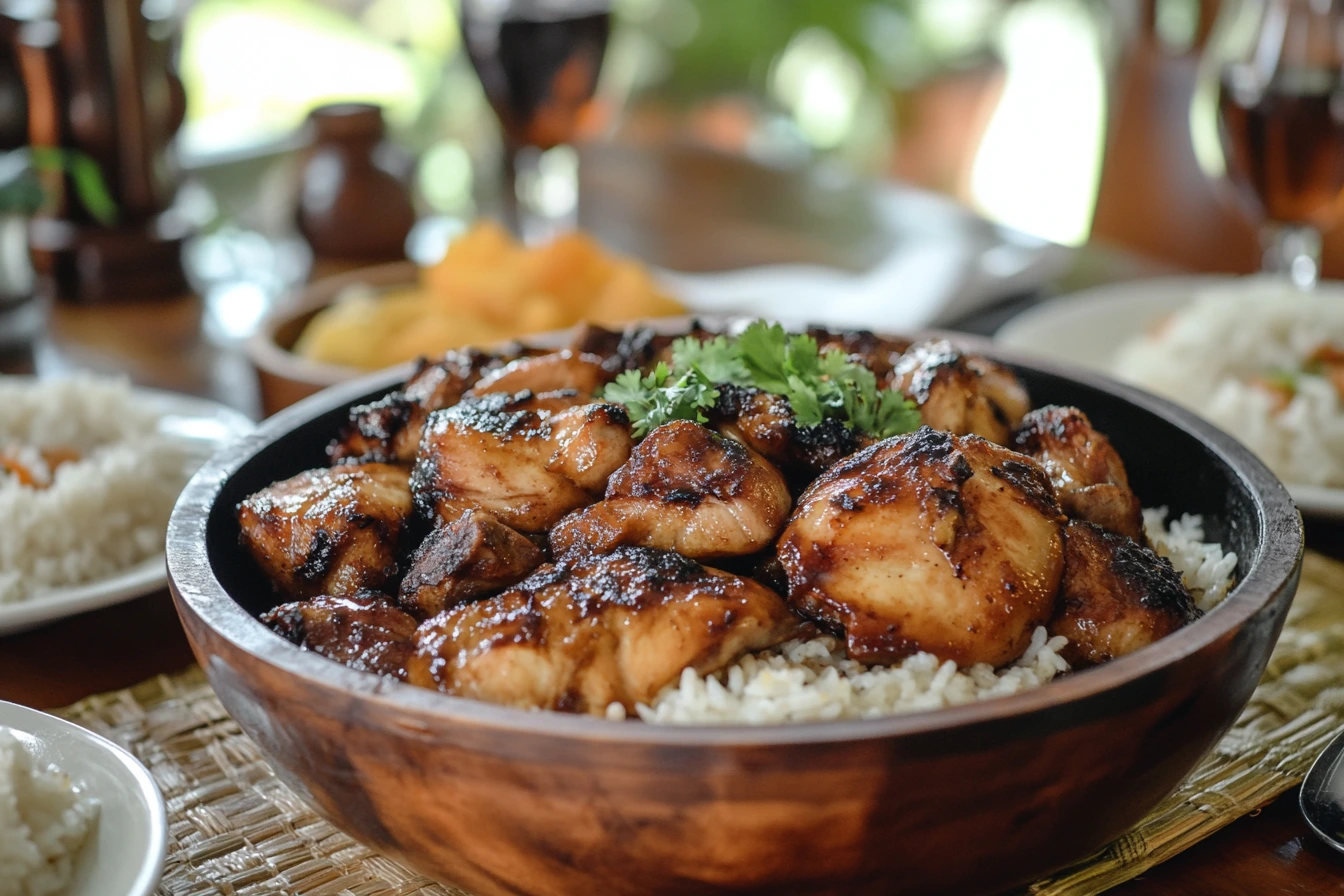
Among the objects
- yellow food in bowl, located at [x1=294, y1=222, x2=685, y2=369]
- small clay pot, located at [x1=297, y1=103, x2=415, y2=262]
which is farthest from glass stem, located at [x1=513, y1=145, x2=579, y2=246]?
yellow food in bowl, located at [x1=294, y1=222, x2=685, y2=369]


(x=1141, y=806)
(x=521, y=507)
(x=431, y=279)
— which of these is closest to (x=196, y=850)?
(x=521, y=507)

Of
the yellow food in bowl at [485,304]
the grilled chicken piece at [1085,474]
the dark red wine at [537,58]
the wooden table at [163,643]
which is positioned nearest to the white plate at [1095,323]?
the wooden table at [163,643]

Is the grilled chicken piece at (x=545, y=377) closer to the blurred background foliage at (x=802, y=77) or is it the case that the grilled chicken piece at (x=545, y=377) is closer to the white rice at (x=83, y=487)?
the white rice at (x=83, y=487)

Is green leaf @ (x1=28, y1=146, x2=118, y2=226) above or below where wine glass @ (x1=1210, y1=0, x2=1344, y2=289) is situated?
below

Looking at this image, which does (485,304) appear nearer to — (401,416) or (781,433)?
(401,416)

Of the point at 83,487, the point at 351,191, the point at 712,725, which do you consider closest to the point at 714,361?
the point at 712,725

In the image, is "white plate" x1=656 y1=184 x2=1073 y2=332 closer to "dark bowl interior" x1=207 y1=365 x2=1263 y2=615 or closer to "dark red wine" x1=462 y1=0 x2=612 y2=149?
"dark red wine" x1=462 y1=0 x2=612 y2=149
